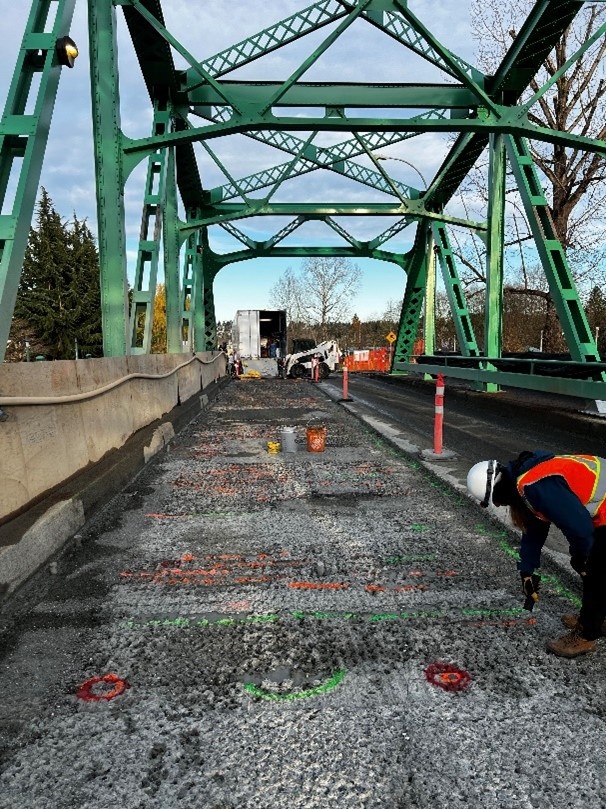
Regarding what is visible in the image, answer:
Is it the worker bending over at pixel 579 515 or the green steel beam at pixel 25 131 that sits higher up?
the green steel beam at pixel 25 131

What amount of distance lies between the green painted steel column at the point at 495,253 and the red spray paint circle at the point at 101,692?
13.6 metres

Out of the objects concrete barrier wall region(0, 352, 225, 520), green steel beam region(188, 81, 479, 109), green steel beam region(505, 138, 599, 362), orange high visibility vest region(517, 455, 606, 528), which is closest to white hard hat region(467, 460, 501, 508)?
orange high visibility vest region(517, 455, 606, 528)

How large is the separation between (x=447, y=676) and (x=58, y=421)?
386 centimetres

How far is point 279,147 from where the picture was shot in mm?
17188

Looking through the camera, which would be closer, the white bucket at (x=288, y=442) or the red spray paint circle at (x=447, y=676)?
the red spray paint circle at (x=447, y=676)

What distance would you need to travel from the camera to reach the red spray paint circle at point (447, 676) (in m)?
2.67

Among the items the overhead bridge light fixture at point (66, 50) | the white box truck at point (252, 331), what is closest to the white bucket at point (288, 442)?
the overhead bridge light fixture at point (66, 50)

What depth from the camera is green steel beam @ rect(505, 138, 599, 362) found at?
10742 mm

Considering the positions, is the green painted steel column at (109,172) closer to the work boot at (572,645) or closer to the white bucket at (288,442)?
the white bucket at (288,442)

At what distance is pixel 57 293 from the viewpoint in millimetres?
47938

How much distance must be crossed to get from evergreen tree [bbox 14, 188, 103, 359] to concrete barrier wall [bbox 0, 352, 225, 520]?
43204mm

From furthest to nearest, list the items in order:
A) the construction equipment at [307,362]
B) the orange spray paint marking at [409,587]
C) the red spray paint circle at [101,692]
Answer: the construction equipment at [307,362]
the orange spray paint marking at [409,587]
the red spray paint circle at [101,692]

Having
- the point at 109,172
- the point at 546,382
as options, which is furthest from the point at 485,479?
the point at 109,172

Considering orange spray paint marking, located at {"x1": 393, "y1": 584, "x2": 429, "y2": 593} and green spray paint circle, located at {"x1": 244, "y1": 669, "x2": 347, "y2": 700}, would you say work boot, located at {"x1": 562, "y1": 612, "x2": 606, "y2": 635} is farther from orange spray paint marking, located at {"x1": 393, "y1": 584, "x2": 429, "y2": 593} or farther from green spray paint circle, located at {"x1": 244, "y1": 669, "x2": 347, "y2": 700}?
green spray paint circle, located at {"x1": 244, "y1": 669, "x2": 347, "y2": 700}
